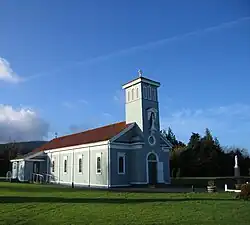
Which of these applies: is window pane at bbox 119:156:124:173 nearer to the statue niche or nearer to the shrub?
the statue niche

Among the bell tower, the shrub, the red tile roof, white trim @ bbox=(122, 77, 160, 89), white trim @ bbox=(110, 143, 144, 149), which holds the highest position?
white trim @ bbox=(122, 77, 160, 89)

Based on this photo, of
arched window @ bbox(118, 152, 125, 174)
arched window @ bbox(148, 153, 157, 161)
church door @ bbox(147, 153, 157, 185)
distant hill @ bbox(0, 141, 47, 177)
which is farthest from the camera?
distant hill @ bbox(0, 141, 47, 177)

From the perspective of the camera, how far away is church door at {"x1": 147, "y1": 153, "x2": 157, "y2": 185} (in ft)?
116

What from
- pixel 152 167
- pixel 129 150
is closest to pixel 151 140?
pixel 129 150

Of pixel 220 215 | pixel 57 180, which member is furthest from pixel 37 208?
pixel 57 180

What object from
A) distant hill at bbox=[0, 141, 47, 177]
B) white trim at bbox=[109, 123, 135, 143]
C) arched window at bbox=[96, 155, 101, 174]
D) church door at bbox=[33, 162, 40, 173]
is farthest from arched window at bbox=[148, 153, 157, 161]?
→ distant hill at bbox=[0, 141, 47, 177]

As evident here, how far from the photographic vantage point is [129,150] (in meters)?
35.4

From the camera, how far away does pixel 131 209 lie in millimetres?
14703

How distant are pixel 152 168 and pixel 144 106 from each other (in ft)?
22.1

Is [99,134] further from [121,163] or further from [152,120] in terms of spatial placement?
[152,120]

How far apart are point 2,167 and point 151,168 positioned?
35.9 meters

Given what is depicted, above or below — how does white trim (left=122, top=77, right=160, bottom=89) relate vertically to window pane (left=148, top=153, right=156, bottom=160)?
above

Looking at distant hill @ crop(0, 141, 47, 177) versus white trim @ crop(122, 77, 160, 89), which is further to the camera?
distant hill @ crop(0, 141, 47, 177)

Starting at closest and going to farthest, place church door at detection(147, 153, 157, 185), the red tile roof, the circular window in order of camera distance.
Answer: church door at detection(147, 153, 157, 185), the circular window, the red tile roof
